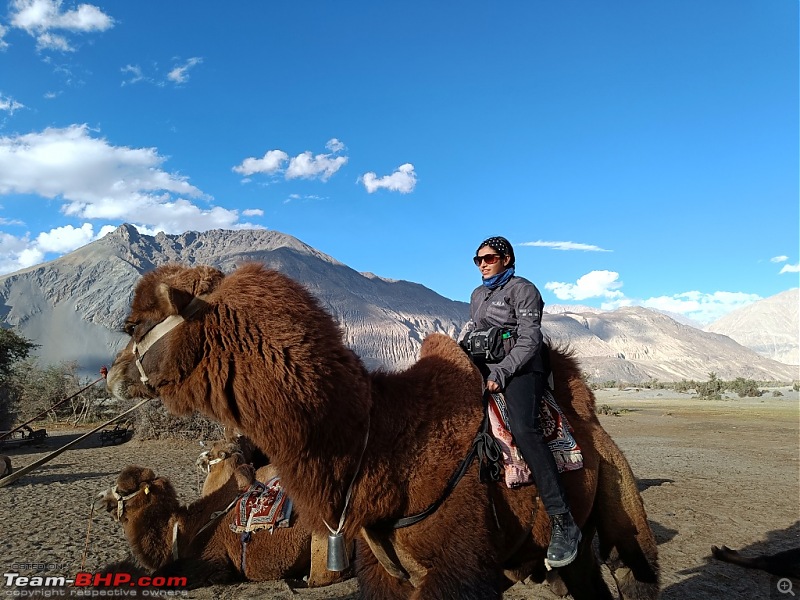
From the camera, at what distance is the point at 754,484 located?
46.1 ft

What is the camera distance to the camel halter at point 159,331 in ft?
10.3

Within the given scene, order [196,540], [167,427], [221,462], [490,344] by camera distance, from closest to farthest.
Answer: [490,344] < [196,540] < [221,462] < [167,427]

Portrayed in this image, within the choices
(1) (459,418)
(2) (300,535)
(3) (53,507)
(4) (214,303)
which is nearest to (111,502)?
(2) (300,535)

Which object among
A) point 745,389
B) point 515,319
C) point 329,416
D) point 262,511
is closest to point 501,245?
point 515,319

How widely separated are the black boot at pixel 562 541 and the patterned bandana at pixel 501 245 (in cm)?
202

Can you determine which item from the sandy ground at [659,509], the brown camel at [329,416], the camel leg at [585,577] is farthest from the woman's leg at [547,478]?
the sandy ground at [659,509]

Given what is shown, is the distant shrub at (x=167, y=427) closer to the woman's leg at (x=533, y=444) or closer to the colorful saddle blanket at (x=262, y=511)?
the colorful saddle blanket at (x=262, y=511)

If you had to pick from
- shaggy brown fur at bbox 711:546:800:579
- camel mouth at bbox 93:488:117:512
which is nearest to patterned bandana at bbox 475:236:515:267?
camel mouth at bbox 93:488:117:512

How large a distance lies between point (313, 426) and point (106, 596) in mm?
3716

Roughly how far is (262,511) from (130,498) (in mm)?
1594

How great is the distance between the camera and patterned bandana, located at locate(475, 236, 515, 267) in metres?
4.28

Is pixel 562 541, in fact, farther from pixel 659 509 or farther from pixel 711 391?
pixel 711 391

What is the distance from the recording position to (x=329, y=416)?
9.91 feet

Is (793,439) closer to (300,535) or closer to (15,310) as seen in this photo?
(300,535)
